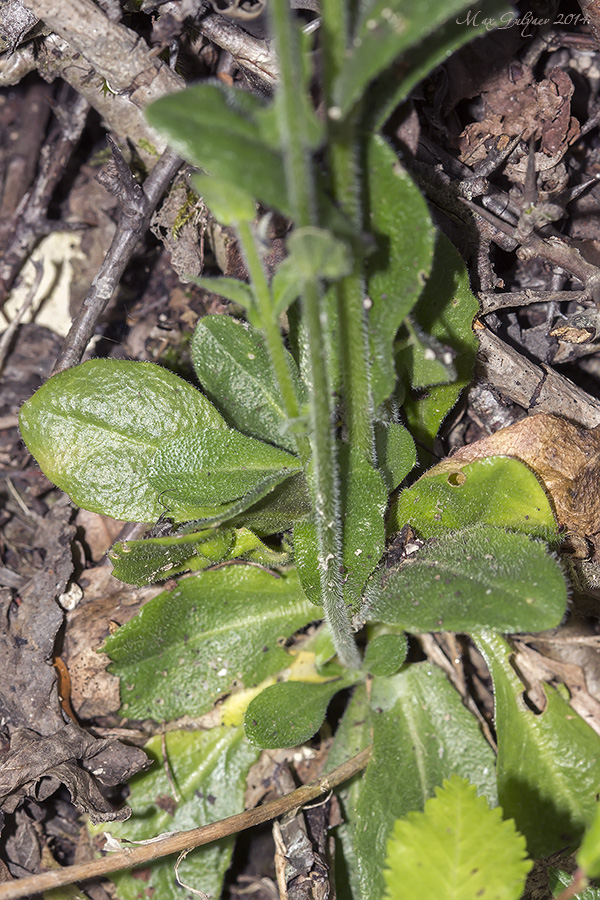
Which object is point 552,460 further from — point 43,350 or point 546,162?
point 43,350

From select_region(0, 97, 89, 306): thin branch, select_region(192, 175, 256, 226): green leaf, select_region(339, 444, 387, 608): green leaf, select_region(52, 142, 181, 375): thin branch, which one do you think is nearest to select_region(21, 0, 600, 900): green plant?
select_region(339, 444, 387, 608): green leaf

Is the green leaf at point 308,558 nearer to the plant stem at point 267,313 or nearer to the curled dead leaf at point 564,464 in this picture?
the plant stem at point 267,313

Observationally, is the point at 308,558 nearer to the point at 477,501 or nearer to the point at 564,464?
the point at 477,501

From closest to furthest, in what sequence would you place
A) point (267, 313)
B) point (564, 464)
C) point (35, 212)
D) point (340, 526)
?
point (267, 313), point (340, 526), point (564, 464), point (35, 212)

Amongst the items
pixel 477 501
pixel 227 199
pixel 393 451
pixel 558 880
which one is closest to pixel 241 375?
pixel 393 451

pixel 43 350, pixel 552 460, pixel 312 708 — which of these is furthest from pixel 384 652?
pixel 43 350
